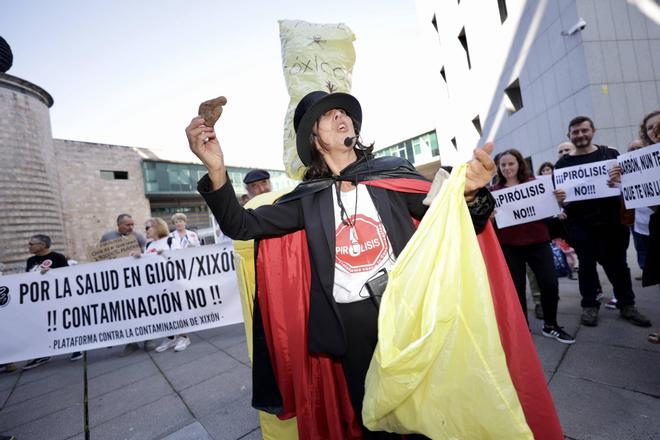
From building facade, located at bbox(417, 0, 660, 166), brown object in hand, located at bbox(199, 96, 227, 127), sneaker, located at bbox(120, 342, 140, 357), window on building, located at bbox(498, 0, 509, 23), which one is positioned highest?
window on building, located at bbox(498, 0, 509, 23)

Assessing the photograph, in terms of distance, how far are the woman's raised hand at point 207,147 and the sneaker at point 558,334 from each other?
3.29 meters

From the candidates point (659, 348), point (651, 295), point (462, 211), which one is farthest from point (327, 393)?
point (651, 295)

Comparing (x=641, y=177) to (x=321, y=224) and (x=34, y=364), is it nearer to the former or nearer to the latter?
(x=321, y=224)

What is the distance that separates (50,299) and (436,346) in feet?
16.8

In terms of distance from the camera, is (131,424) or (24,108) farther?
(24,108)

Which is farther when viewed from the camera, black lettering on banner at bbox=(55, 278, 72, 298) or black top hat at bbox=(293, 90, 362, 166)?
black lettering on banner at bbox=(55, 278, 72, 298)

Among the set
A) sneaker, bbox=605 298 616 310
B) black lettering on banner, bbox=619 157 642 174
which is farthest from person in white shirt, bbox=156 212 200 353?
black lettering on banner, bbox=619 157 642 174

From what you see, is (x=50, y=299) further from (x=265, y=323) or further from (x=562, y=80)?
(x=562, y=80)

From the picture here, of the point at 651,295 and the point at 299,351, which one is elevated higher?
the point at 299,351

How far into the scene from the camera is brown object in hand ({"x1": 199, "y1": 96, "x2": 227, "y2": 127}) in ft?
4.58

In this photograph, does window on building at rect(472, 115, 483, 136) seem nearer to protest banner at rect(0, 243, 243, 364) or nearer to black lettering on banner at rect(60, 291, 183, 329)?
protest banner at rect(0, 243, 243, 364)

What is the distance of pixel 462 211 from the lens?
1296mm

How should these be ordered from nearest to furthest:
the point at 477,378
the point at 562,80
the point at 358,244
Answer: the point at 477,378
the point at 358,244
the point at 562,80

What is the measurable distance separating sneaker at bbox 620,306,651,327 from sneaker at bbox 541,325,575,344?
0.66 metres
